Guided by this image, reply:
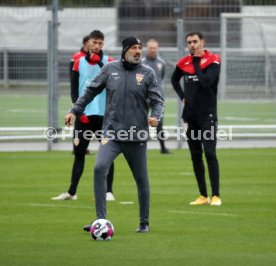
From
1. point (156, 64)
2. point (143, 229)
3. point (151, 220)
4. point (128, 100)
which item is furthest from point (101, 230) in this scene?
point (156, 64)

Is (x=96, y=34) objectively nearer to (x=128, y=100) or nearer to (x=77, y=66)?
(x=77, y=66)

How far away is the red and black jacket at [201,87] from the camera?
13.4 m

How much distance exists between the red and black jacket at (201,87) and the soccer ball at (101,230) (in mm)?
3199

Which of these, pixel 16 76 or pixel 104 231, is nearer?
pixel 104 231

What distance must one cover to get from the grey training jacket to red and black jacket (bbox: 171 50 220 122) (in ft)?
8.10

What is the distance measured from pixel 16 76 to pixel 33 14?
140 cm

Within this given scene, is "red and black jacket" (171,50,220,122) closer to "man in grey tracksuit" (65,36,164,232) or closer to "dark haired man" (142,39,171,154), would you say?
"man in grey tracksuit" (65,36,164,232)

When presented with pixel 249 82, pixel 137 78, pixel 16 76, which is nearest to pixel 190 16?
pixel 249 82

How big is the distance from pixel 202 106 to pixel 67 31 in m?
10.4

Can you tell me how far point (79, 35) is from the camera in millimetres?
23344

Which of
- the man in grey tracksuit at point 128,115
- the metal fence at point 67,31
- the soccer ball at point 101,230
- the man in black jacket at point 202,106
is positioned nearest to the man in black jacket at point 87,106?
the man in black jacket at point 202,106

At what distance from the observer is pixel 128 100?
10883 millimetres

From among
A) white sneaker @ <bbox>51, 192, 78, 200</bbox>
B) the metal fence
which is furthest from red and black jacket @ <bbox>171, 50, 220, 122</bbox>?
the metal fence

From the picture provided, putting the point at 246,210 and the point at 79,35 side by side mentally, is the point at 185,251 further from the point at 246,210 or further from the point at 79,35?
the point at 79,35
